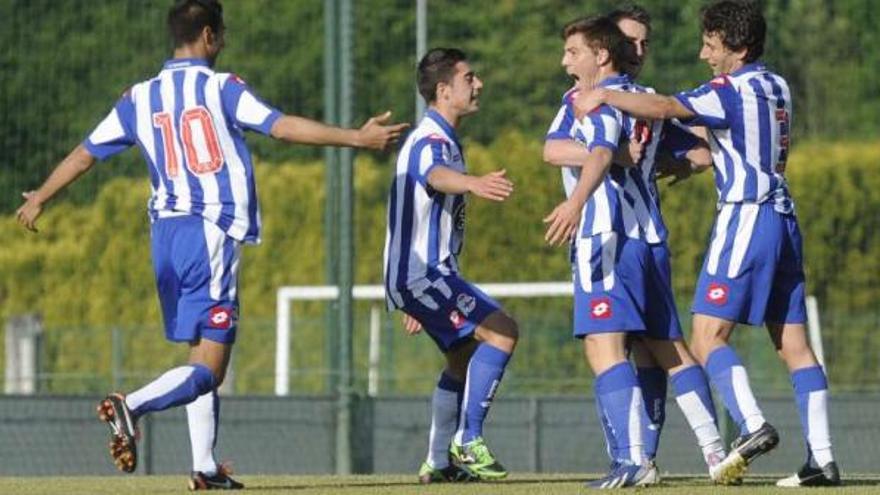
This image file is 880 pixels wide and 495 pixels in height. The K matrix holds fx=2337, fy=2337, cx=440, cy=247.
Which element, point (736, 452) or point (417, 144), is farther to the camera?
point (417, 144)

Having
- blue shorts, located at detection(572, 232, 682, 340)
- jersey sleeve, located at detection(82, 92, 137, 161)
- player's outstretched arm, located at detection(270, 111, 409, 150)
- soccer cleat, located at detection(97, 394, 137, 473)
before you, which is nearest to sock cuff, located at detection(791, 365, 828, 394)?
blue shorts, located at detection(572, 232, 682, 340)

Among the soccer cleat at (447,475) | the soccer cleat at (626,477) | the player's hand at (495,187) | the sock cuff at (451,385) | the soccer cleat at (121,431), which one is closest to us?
the soccer cleat at (121,431)

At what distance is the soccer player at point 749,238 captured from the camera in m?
9.12

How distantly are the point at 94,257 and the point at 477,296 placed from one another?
7651 millimetres

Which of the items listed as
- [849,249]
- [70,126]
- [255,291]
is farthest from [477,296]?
[255,291]

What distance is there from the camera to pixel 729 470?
8.91 meters

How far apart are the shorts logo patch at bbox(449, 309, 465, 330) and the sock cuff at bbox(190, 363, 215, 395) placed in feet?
4.61

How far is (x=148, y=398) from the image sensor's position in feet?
28.7

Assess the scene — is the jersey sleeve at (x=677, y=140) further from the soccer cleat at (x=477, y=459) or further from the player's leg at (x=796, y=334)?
the soccer cleat at (x=477, y=459)

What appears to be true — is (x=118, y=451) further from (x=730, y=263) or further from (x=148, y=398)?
(x=730, y=263)

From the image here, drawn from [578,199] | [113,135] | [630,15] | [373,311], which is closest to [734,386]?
[578,199]

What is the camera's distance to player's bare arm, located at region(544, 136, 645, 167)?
8.94 meters

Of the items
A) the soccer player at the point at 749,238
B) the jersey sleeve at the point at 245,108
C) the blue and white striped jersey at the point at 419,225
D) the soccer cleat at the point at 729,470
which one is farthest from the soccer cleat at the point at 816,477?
the jersey sleeve at the point at 245,108

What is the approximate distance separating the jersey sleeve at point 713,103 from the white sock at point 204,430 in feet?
7.09
